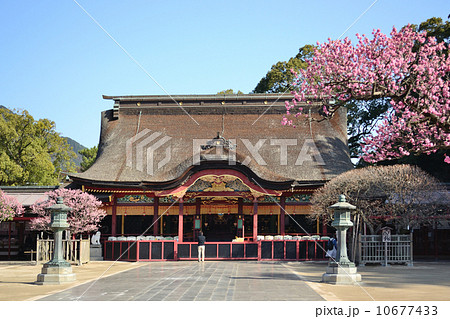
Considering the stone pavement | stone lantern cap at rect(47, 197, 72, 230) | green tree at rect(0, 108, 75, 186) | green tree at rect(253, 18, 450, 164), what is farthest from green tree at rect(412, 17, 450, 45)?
green tree at rect(0, 108, 75, 186)

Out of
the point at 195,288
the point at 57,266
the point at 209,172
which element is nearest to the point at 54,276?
the point at 57,266

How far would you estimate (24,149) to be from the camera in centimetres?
4241

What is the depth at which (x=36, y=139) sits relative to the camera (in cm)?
4300

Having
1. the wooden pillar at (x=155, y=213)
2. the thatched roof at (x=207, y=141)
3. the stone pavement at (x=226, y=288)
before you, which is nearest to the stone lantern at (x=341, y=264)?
the stone pavement at (x=226, y=288)

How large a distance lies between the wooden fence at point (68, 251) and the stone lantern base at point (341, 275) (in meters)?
12.0

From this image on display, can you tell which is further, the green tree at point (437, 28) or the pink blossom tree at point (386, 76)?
the green tree at point (437, 28)

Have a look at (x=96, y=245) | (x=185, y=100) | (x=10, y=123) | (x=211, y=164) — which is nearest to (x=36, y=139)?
(x=10, y=123)

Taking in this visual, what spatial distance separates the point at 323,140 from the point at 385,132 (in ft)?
50.7

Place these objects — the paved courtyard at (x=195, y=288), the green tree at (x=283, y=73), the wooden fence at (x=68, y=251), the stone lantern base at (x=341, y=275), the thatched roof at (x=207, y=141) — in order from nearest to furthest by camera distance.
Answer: the paved courtyard at (x=195, y=288)
the stone lantern base at (x=341, y=275)
the wooden fence at (x=68, y=251)
the thatched roof at (x=207, y=141)
the green tree at (x=283, y=73)

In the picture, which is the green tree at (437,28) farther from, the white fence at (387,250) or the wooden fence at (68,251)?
the wooden fence at (68,251)

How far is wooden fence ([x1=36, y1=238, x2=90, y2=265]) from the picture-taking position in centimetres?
2266

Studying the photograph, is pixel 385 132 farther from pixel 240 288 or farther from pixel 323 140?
pixel 323 140

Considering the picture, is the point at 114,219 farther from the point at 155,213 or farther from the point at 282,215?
the point at 282,215

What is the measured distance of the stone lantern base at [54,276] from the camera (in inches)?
581
